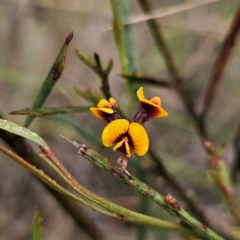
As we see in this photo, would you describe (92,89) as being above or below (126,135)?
above

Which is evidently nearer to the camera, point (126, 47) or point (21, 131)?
point (21, 131)

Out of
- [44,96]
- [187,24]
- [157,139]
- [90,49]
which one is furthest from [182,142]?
[44,96]

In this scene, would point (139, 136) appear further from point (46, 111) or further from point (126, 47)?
point (126, 47)

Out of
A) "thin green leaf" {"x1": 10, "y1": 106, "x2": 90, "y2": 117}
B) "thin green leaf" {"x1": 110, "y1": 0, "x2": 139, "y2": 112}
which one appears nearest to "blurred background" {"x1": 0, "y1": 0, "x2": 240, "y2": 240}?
"thin green leaf" {"x1": 110, "y1": 0, "x2": 139, "y2": 112}

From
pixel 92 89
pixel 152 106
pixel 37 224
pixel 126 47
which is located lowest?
pixel 37 224

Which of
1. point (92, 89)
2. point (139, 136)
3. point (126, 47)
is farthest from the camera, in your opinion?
point (92, 89)

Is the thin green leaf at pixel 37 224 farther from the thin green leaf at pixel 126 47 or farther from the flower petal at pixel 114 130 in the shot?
the thin green leaf at pixel 126 47

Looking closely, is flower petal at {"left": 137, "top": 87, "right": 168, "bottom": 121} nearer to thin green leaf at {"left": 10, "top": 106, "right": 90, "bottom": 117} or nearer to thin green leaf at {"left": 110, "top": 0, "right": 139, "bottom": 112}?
thin green leaf at {"left": 10, "top": 106, "right": 90, "bottom": 117}

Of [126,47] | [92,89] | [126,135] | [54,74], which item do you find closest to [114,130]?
[126,135]
